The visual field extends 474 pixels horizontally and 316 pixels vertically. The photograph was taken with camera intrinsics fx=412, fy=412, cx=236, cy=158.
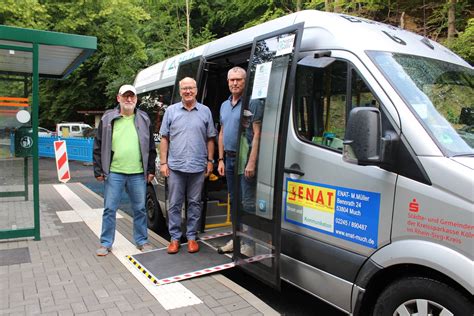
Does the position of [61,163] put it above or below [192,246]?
above

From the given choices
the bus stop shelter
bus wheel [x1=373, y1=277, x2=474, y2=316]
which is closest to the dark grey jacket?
the bus stop shelter

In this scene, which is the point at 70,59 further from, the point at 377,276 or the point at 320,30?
the point at 377,276

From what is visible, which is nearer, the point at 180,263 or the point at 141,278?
the point at 141,278

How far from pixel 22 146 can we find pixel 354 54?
4620mm

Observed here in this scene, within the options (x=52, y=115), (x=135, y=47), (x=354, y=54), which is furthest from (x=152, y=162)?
(x=52, y=115)

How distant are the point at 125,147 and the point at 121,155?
4.1 inches

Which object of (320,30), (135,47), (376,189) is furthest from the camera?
(135,47)

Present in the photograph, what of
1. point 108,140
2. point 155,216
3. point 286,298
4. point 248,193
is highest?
point 108,140

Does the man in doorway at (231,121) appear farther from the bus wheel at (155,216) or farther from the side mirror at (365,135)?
the bus wheel at (155,216)

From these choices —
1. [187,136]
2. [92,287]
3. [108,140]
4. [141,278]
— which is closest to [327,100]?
[187,136]

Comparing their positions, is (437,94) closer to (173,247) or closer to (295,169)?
(295,169)

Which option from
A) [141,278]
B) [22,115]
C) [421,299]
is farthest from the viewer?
[22,115]

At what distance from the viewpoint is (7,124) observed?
19.1 feet

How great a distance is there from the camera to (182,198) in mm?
4816
